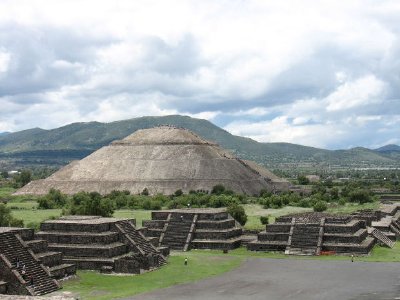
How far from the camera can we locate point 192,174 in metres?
141

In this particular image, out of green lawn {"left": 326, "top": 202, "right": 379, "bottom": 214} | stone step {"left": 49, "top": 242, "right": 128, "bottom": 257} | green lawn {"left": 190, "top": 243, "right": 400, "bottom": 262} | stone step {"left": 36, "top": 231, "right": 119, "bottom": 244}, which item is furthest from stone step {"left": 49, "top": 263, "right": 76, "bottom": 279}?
green lawn {"left": 326, "top": 202, "right": 379, "bottom": 214}

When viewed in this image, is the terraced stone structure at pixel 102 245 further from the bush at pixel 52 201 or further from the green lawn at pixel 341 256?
the bush at pixel 52 201

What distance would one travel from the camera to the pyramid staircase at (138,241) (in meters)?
47.7

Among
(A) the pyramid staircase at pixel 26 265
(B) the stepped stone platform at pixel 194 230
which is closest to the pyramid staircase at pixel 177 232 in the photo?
(B) the stepped stone platform at pixel 194 230

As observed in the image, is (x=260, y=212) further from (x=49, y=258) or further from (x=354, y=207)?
(x=49, y=258)

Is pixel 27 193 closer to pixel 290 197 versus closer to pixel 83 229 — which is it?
pixel 290 197

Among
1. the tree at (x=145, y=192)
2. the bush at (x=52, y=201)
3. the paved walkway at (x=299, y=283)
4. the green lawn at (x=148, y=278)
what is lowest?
the paved walkway at (x=299, y=283)

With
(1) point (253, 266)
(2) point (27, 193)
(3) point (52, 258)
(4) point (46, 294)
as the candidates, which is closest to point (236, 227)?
(1) point (253, 266)

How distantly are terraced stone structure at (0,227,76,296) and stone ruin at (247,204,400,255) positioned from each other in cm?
2041

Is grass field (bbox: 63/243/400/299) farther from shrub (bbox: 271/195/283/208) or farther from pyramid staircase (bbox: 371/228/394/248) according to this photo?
shrub (bbox: 271/195/283/208)

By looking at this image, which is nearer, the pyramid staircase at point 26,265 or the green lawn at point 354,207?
the pyramid staircase at point 26,265

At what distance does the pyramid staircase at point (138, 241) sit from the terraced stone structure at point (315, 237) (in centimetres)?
1103

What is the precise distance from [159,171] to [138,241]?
95252 mm

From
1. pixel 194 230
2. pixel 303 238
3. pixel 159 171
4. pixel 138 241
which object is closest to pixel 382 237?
pixel 303 238
